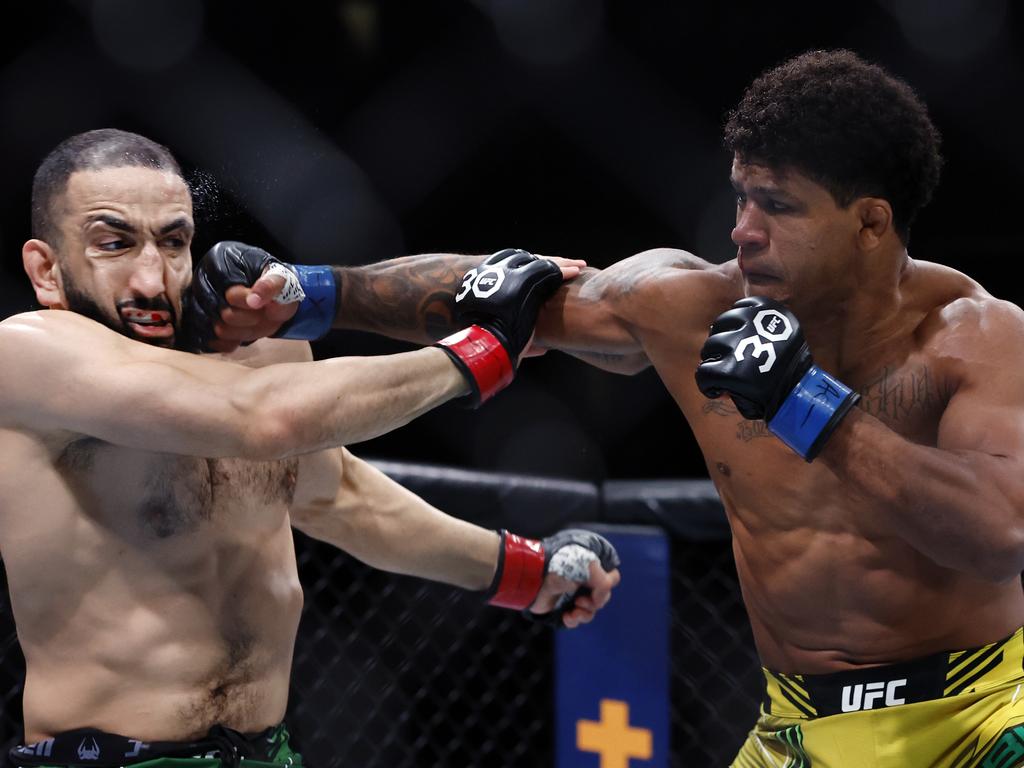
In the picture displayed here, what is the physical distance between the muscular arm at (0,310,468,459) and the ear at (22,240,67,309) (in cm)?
9

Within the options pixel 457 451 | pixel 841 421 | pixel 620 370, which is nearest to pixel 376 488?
pixel 620 370

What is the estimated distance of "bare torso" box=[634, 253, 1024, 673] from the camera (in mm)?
1754

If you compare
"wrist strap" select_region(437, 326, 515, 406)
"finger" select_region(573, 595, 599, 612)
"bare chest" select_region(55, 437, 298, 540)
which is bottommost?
"finger" select_region(573, 595, 599, 612)

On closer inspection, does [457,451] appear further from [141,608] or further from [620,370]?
[141,608]

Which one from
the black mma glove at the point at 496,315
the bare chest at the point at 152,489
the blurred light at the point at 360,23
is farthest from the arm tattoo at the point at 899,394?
the blurred light at the point at 360,23

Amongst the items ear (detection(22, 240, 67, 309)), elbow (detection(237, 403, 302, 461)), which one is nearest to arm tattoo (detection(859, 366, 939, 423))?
elbow (detection(237, 403, 302, 461))

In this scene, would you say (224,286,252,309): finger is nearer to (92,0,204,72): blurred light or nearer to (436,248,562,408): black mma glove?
(436,248,562,408): black mma glove

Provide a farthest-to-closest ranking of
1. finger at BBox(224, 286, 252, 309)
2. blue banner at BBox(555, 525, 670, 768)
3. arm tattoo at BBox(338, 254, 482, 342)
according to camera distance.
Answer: blue banner at BBox(555, 525, 670, 768)
arm tattoo at BBox(338, 254, 482, 342)
finger at BBox(224, 286, 252, 309)

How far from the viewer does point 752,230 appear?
1771mm

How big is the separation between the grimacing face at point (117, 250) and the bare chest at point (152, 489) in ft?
0.61

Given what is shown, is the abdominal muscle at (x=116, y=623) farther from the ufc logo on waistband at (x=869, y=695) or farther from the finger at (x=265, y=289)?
the ufc logo on waistband at (x=869, y=695)

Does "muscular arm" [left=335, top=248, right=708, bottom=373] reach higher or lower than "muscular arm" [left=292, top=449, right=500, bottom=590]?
higher

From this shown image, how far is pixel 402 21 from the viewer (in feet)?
13.1

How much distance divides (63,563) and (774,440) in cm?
103
